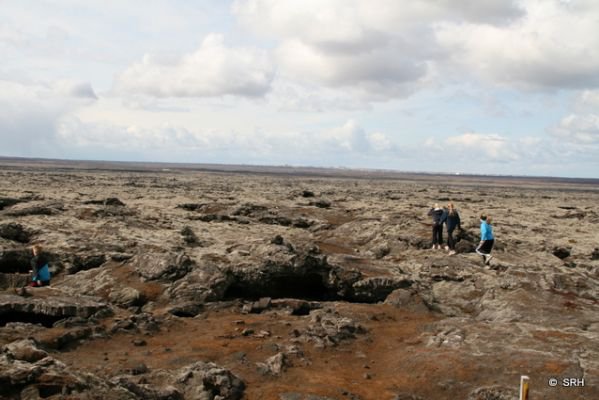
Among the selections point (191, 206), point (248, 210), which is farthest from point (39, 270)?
point (191, 206)

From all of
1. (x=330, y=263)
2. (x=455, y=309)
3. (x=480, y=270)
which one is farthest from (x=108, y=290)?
(x=480, y=270)

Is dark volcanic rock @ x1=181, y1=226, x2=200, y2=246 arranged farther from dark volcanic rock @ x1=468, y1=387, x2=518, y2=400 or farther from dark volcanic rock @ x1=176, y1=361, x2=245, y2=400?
dark volcanic rock @ x1=468, y1=387, x2=518, y2=400

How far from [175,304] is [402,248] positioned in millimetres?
14373

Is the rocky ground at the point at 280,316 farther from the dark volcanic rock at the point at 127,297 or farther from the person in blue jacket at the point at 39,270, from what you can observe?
the person in blue jacket at the point at 39,270

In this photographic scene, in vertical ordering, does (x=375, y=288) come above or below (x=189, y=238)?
below

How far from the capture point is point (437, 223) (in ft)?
92.5

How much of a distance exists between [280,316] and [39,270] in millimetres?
9946

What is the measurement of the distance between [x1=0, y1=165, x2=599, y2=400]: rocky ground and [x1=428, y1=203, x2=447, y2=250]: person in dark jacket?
33.3 inches

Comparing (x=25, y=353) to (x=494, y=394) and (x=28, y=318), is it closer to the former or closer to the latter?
(x=28, y=318)

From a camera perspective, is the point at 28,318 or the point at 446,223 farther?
the point at 446,223

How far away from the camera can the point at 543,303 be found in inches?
821

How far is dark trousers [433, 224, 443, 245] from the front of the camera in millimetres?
28395

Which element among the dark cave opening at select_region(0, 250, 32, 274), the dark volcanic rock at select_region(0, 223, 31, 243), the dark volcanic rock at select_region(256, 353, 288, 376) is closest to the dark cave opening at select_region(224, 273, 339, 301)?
the dark volcanic rock at select_region(256, 353, 288, 376)

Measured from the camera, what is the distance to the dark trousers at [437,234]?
28.4m
